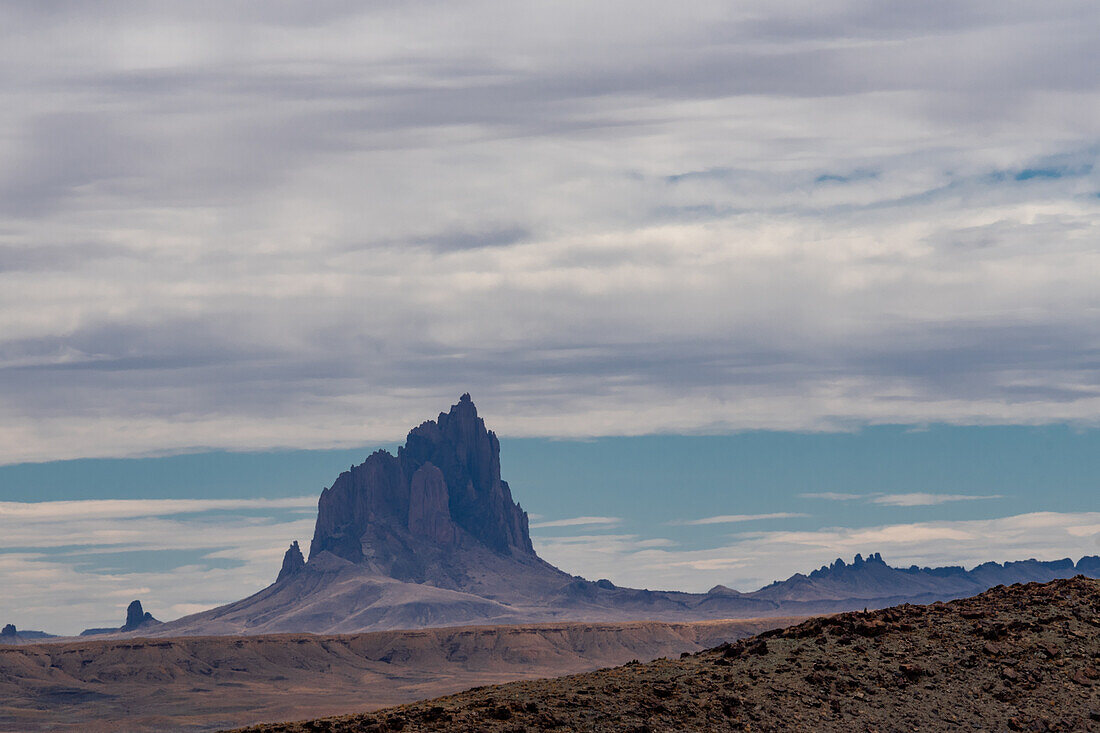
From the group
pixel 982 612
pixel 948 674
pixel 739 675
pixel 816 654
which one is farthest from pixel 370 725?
pixel 982 612

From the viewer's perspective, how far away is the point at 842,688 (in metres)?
51.4

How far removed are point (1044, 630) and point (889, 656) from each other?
7.21 m

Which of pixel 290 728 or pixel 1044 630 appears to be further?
pixel 1044 630

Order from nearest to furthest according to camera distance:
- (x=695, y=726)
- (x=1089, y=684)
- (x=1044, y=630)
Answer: (x=695, y=726)
(x=1089, y=684)
(x=1044, y=630)

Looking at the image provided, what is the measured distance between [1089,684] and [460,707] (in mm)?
23809

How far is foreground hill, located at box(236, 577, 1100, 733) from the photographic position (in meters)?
48.6

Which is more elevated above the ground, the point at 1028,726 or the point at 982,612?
the point at 982,612

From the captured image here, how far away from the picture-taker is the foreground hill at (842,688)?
48.6m

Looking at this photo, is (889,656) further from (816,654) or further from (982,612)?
(982,612)

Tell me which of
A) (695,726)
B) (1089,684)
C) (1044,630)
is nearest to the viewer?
(695,726)

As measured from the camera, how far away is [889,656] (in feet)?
178

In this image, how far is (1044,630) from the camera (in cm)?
5634

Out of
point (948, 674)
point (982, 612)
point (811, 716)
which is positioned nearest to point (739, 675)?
point (811, 716)

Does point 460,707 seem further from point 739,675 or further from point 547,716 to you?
point 739,675
